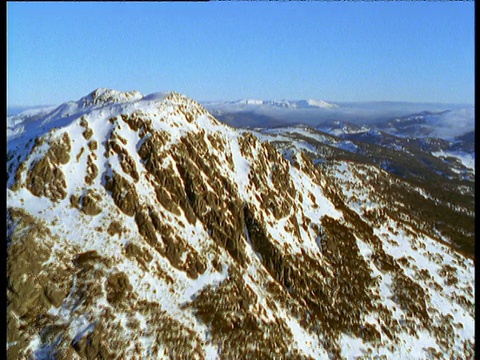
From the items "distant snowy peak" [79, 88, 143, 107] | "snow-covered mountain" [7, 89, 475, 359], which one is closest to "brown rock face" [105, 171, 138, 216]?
"snow-covered mountain" [7, 89, 475, 359]

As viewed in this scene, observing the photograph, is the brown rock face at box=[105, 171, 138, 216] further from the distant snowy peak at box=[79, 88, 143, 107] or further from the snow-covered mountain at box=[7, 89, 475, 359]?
the distant snowy peak at box=[79, 88, 143, 107]

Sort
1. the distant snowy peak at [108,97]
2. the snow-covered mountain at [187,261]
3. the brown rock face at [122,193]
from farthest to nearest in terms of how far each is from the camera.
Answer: the distant snowy peak at [108,97] → the brown rock face at [122,193] → the snow-covered mountain at [187,261]

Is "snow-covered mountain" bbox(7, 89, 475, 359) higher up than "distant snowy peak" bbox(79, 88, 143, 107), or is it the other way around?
"distant snowy peak" bbox(79, 88, 143, 107)

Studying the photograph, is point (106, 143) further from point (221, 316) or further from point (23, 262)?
point (221, 316)

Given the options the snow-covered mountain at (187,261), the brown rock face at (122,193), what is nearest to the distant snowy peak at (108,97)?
the snow-covered mountain at (187,261)

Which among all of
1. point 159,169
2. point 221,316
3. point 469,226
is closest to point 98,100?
point 159,169

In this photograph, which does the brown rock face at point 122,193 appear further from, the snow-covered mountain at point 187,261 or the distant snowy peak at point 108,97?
the distant snowy peak at point 108,97

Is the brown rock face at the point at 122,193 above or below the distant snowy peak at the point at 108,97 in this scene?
below

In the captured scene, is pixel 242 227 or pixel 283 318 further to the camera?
pixel 242 227
